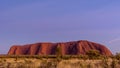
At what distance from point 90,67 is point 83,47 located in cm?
4012

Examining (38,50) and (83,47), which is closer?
(83,47)

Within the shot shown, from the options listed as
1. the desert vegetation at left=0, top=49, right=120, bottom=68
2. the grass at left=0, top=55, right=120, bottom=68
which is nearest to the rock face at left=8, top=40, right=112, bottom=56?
the desert vegetation at left=0, top=49, right=120, bottom=68

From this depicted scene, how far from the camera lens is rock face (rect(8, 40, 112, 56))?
89.8 m

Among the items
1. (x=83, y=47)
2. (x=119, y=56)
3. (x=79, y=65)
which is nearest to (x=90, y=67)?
(x=79, y=65)

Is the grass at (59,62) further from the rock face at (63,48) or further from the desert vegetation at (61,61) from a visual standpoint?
the rock face at (63,48)

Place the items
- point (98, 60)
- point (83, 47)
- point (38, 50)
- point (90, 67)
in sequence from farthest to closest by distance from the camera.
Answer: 1. point (38, 50)
2. point (83, 47)
3. point (98, 60)
4. point (90, 67)

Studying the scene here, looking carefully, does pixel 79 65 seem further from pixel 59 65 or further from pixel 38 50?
pixel 38 50

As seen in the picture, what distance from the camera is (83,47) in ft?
298

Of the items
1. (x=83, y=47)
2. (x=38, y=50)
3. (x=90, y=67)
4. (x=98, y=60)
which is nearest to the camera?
(x=90, y=67)

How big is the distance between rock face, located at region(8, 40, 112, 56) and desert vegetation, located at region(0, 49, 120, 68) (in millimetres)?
30718

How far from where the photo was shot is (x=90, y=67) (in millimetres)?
50875

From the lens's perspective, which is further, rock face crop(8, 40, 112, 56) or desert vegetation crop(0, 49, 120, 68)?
rock face crop(8, 40, 112, 56)

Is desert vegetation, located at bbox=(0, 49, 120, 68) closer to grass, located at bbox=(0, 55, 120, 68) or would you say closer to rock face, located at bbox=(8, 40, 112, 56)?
grass, located at bbox=(0, 55, 120, 68)

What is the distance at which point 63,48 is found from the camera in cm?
9325
